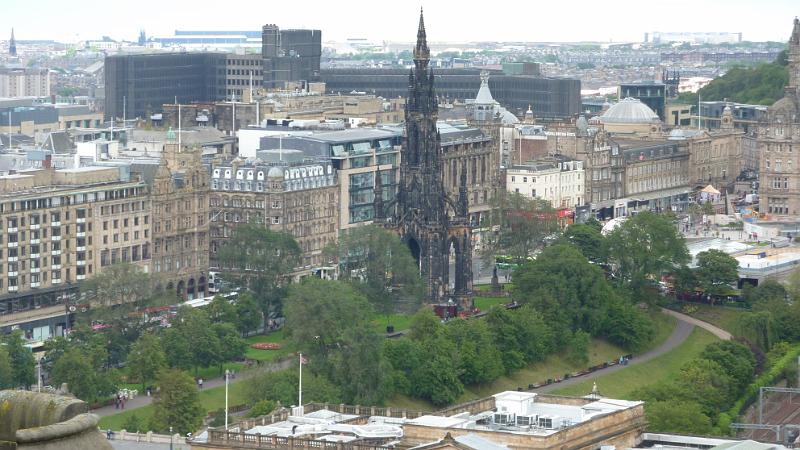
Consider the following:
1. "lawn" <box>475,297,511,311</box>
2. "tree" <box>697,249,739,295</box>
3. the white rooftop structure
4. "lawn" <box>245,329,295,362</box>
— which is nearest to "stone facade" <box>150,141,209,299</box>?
"lawn" <box>245,329,295,362</box>

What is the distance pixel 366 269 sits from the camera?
146m

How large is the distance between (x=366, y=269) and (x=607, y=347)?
1835 centimetres

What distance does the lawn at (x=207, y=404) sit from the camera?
10125 centimetres

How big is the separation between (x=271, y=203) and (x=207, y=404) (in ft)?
166

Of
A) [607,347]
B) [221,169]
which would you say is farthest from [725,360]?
[221,169]

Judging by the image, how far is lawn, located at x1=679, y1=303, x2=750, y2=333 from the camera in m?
150

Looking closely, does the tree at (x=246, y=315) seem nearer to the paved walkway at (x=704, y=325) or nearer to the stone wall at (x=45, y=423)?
the paved walkway at (x=704, y=325)

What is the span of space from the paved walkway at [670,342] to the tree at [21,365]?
3030 centimetres

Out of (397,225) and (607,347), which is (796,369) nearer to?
(607,347)

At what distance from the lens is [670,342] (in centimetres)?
14288

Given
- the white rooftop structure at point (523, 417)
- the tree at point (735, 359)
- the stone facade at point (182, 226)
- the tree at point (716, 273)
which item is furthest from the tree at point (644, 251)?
the white rooftop structure at point (523, 417)

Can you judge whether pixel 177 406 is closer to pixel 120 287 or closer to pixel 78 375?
pixel 78 375

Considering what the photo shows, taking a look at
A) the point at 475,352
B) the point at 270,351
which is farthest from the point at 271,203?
the point at 475,352

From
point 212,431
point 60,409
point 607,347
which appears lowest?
point 607,347
